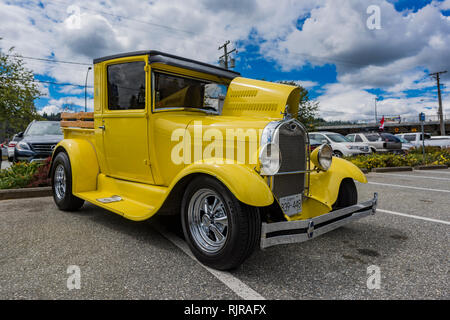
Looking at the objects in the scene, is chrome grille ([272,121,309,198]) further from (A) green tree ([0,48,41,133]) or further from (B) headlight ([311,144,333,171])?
(A) green tree ([0,48,41,133])

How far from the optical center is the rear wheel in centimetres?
418

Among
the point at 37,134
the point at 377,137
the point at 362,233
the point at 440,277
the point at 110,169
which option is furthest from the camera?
the point at 377,137

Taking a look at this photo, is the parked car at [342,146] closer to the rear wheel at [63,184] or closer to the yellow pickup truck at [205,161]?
the yellow pickup truck at [205,161]

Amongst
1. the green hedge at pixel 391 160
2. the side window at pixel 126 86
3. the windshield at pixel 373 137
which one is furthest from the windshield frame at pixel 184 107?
the windshield at pixel 373 137

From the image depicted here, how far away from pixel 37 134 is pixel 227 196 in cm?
911

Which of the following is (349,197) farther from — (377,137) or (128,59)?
(377,137)

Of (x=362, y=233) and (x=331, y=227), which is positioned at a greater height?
(x=331, y=227)

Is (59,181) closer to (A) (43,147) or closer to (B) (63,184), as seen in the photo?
(B) (63,184)

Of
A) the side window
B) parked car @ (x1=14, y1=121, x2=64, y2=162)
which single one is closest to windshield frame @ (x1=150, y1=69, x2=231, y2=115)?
the side window

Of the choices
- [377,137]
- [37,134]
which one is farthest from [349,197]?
[377,137]

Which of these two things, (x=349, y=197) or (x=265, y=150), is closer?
(x=265, y=150)

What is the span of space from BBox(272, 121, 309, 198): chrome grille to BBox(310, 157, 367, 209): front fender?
26cm

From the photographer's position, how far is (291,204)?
9.50 feet

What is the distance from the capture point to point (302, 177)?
3.09 m
